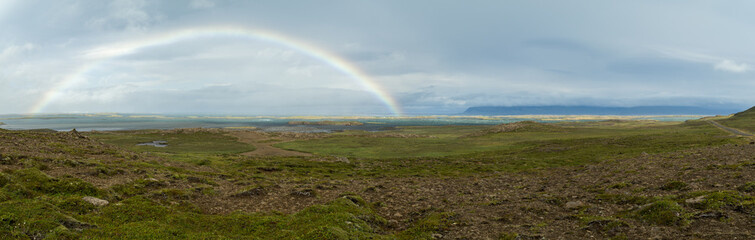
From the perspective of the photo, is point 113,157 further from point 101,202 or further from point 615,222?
point 615,222

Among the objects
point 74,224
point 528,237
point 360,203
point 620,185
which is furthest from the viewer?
point 620,185

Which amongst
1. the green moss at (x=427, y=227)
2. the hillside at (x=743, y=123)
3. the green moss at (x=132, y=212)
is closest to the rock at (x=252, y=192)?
the green moss at (x=132, y=212)

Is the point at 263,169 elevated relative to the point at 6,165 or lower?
lower

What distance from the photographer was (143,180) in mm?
21312

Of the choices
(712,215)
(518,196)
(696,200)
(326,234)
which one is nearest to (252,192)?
(326,234)

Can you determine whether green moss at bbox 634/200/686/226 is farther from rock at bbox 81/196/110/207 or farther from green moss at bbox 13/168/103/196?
green moss at bbox 13/168/103/196

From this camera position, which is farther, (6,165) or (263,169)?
(263,169)

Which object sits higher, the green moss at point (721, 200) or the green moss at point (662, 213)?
the green moss at point (721, 200)

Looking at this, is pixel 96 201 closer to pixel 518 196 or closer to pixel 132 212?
pixel 132 212

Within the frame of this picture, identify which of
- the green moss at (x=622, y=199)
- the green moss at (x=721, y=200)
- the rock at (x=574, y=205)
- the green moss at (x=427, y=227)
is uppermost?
the green moss at (x=721, y=200)

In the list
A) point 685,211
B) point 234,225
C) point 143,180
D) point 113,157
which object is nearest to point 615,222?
point 685,211

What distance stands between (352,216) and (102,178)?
17.4 metres

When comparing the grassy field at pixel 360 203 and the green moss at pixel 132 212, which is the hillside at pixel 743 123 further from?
the green moss at pixel 132 212

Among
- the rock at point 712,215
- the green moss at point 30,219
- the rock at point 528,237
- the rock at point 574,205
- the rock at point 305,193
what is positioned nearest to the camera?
the green moss at point 30,219
